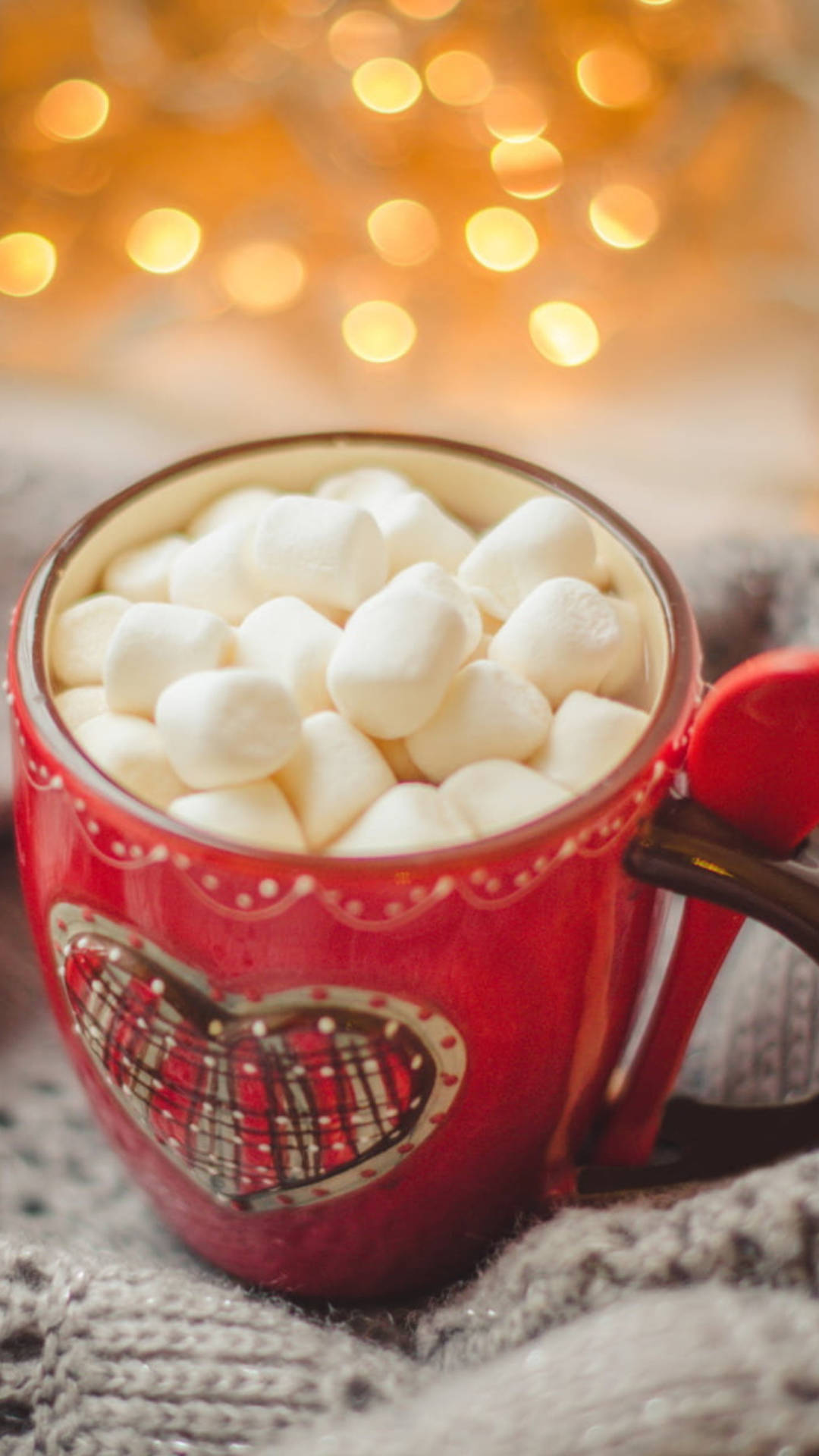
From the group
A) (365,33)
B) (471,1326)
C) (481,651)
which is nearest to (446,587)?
(481,651)

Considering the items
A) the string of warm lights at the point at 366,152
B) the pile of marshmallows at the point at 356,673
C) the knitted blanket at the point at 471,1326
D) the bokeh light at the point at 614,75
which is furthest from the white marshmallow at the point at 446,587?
the bokeh light at the point at 614,75

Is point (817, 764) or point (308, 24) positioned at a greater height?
point (308, 24)

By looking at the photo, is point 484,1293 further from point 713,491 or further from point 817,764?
point 713,491

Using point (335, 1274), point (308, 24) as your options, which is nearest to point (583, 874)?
point (335, 1274)

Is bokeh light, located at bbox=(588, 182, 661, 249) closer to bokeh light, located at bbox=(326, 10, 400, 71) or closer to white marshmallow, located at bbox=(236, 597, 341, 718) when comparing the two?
bokeh light, located at bbox=(326, 10, 400, 71)

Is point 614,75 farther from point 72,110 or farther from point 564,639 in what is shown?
point 564,639

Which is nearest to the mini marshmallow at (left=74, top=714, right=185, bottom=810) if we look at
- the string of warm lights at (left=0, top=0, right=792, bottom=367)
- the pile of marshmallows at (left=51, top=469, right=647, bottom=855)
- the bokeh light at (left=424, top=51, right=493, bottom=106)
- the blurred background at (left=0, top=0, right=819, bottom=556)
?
the pile of marshmallows at (left=51, top=469, right=647, bottom=855)
